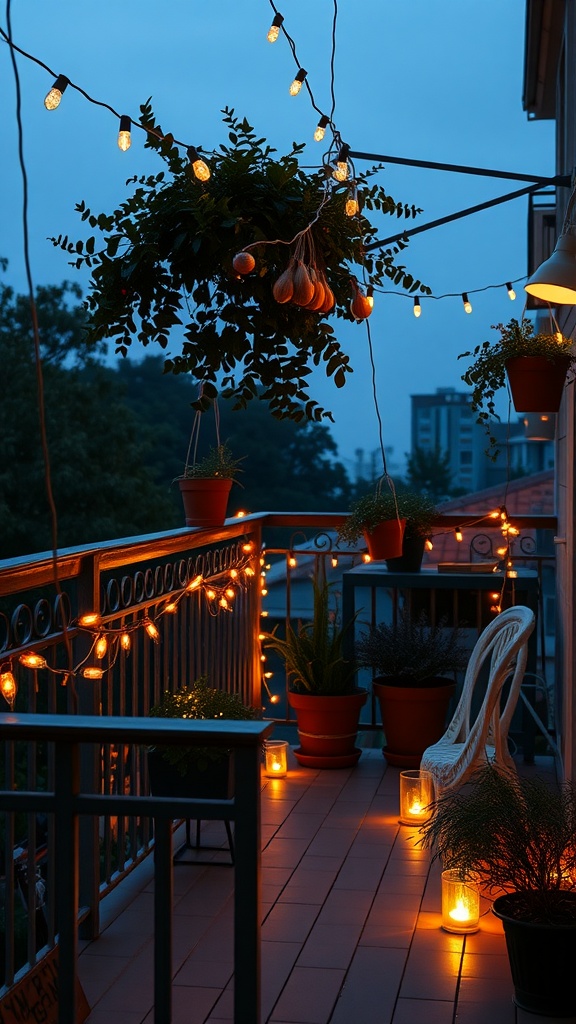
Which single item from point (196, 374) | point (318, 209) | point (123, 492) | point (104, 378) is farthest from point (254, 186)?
point (104, 378)

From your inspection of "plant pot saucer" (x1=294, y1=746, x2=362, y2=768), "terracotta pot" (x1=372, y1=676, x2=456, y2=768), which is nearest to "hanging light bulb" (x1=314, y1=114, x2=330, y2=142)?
"terracotta pot" (x1=372, y1=676, x2=456, y2=768)

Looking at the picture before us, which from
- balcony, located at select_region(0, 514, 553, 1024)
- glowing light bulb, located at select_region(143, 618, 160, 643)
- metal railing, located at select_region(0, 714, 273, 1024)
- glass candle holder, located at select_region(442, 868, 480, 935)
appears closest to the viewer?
metal railing, located at select_region(0, 714, 273, 1024)

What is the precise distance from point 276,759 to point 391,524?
3.88 ft

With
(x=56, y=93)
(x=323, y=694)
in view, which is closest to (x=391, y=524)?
(x=323, y=694)

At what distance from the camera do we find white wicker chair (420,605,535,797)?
360 cm

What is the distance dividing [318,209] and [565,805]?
5.49 feet

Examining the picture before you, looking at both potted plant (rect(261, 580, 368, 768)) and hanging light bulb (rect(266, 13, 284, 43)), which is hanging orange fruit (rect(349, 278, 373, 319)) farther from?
potted plant (rect(261, 580, 368, 768))

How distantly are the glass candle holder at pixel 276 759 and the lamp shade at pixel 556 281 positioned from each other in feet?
9.02

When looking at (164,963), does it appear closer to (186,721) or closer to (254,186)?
(186,721)

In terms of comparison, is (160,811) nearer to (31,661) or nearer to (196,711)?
(31,661)

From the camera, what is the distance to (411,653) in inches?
198

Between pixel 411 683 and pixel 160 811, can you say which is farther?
pixel 411 683

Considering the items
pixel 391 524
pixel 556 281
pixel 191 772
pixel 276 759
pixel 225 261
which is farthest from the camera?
pixel 276 759

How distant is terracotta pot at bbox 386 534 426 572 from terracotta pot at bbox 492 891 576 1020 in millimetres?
2755
